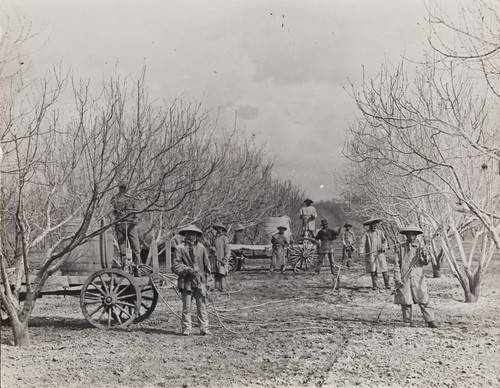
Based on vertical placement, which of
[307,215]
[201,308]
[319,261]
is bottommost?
[201,308]

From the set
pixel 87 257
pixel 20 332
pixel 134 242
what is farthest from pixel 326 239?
pixel 20 332

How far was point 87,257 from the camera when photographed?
8.91m

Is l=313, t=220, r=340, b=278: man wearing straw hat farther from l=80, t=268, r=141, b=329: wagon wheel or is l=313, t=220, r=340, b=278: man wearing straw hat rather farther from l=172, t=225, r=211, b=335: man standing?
l=80, t=268, r=141, b=329: wagon wheel

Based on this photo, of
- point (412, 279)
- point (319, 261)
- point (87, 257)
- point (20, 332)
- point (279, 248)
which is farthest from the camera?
point (279, 248)

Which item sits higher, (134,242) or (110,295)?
(134,242)

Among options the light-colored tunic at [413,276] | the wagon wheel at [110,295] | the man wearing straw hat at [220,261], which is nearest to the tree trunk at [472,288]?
the light-colored tunic at [413,276]

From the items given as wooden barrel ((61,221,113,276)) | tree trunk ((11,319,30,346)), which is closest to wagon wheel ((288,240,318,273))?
wooden barrel ((61,221,113,276))

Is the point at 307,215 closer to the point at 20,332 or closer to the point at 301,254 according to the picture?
the point at 301,254

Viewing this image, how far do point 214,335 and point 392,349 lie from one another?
2.55 meters

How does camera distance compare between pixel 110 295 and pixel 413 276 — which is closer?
pixel 110 295

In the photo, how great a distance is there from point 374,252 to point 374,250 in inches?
8.9

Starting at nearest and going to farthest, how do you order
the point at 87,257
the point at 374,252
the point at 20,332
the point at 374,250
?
the point at 20,332 → the point at 87,257 → the point at 374,252 → the point at 374,250

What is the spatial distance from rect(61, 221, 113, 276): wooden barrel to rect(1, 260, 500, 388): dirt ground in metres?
0.89

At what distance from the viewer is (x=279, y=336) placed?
7605mm
